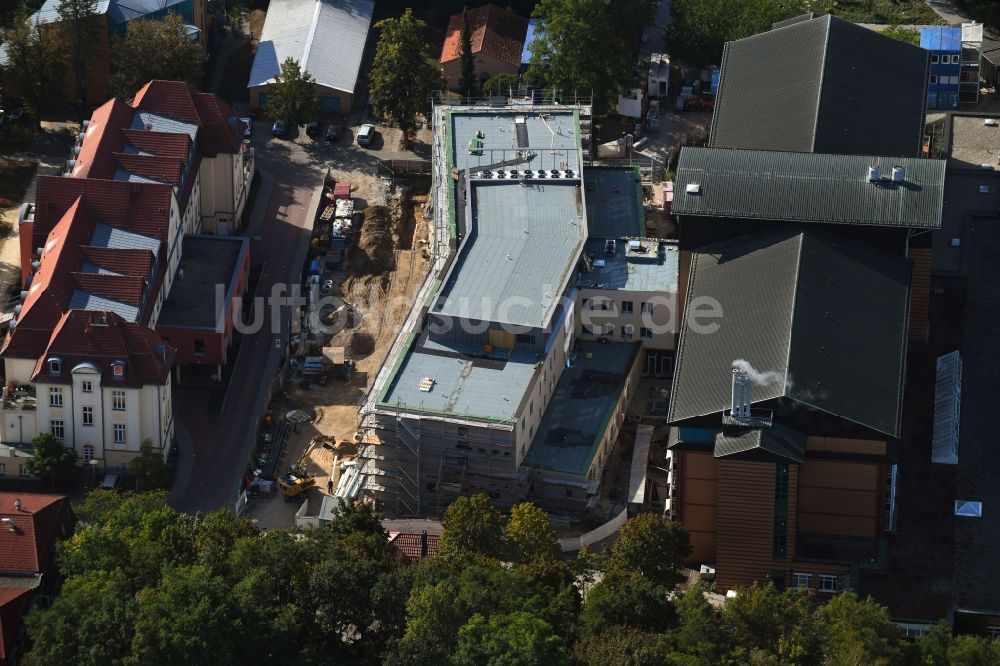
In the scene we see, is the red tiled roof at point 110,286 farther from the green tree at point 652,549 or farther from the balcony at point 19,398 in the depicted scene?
the green tree at point 652,549

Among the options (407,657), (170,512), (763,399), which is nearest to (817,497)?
(763,399)

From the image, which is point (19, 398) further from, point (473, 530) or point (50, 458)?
point (473, 530)

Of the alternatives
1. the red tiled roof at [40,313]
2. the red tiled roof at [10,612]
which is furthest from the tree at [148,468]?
the red tiled roof at [10,612]

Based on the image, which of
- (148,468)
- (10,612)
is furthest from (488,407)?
(10,612)

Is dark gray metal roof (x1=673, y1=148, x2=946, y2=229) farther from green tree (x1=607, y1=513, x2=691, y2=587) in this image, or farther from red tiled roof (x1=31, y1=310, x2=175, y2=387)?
red tiled roof (x1=31, y1=310, x2=175, y2=387)

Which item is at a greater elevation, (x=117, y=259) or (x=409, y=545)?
(x=117, y=259)
